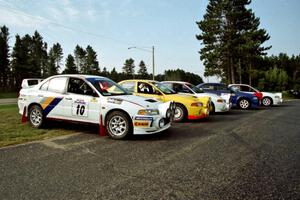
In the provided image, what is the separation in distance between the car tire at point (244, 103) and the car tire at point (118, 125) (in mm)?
11652

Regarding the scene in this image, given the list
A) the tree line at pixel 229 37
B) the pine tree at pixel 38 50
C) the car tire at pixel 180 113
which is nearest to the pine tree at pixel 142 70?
the pine tree at pixel 38 50

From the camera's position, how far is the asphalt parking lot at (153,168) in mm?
3162

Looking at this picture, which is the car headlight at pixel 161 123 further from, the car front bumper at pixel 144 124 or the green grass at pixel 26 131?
the green grass at pixel 26 131

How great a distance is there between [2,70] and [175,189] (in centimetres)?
5788

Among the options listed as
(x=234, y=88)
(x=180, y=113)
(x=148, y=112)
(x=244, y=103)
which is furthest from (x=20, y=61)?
(x=148, y=112)

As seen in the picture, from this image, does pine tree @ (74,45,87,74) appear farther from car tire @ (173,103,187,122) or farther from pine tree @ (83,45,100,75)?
car tire @ (173,103,187,122)

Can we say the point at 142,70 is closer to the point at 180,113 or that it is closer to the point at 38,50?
the point at 38,50

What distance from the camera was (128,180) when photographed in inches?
140

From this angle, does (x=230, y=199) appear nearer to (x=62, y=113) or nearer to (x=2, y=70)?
(x=62, y=113)

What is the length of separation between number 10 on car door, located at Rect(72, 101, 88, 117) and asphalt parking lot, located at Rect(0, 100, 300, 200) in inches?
27.2

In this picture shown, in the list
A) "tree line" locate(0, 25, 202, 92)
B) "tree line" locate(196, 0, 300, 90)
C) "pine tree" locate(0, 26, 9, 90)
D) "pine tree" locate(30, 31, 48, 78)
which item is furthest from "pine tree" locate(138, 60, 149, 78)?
"tree line" locate(196, 0, 300, 90)

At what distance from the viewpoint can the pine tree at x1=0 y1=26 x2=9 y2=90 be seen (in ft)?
164

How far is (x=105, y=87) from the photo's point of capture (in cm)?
701

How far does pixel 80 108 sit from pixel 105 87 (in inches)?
36.0
